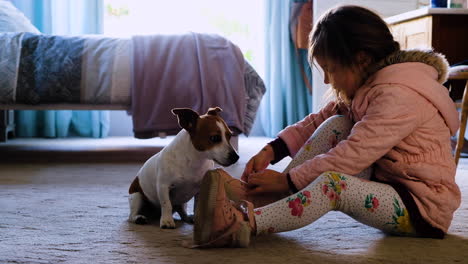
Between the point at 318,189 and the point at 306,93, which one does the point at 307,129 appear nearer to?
the point at 318,189

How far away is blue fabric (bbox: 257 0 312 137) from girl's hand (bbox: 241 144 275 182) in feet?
10.3

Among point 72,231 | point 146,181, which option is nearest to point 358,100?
point 146,181

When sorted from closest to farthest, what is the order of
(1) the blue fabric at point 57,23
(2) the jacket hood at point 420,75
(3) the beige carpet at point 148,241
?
1. (3) the beige carpet at point 148,241
2. (2) the jacket hood at point 420,75
3. (1) the blue fabric at point 57,23

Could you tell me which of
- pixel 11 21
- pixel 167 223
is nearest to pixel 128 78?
pixel 11 21

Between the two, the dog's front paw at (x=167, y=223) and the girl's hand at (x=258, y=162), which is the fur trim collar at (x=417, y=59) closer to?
the girl's hand at (x=258, y=162)

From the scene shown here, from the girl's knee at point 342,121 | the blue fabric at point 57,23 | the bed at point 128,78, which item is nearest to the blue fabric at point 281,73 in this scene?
the blue fabric at point 57,23

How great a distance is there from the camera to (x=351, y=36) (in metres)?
1.26

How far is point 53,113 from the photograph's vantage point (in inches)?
172

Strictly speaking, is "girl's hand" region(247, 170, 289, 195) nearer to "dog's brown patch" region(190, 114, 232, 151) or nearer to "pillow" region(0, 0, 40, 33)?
"dog's brown patch" region(190, 114, 232, 151)

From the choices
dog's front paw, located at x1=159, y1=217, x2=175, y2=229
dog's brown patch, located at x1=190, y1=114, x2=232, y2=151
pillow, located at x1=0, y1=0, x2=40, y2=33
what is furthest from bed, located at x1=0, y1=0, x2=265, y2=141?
dog's front paw, located at x1=159, y1=217, x2=175, y2=229

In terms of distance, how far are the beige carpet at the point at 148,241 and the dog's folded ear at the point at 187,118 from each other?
255mm

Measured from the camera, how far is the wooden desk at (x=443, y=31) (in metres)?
2.65

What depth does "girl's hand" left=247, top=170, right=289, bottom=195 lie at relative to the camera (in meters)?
1.24

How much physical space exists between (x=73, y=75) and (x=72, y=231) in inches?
63.0
